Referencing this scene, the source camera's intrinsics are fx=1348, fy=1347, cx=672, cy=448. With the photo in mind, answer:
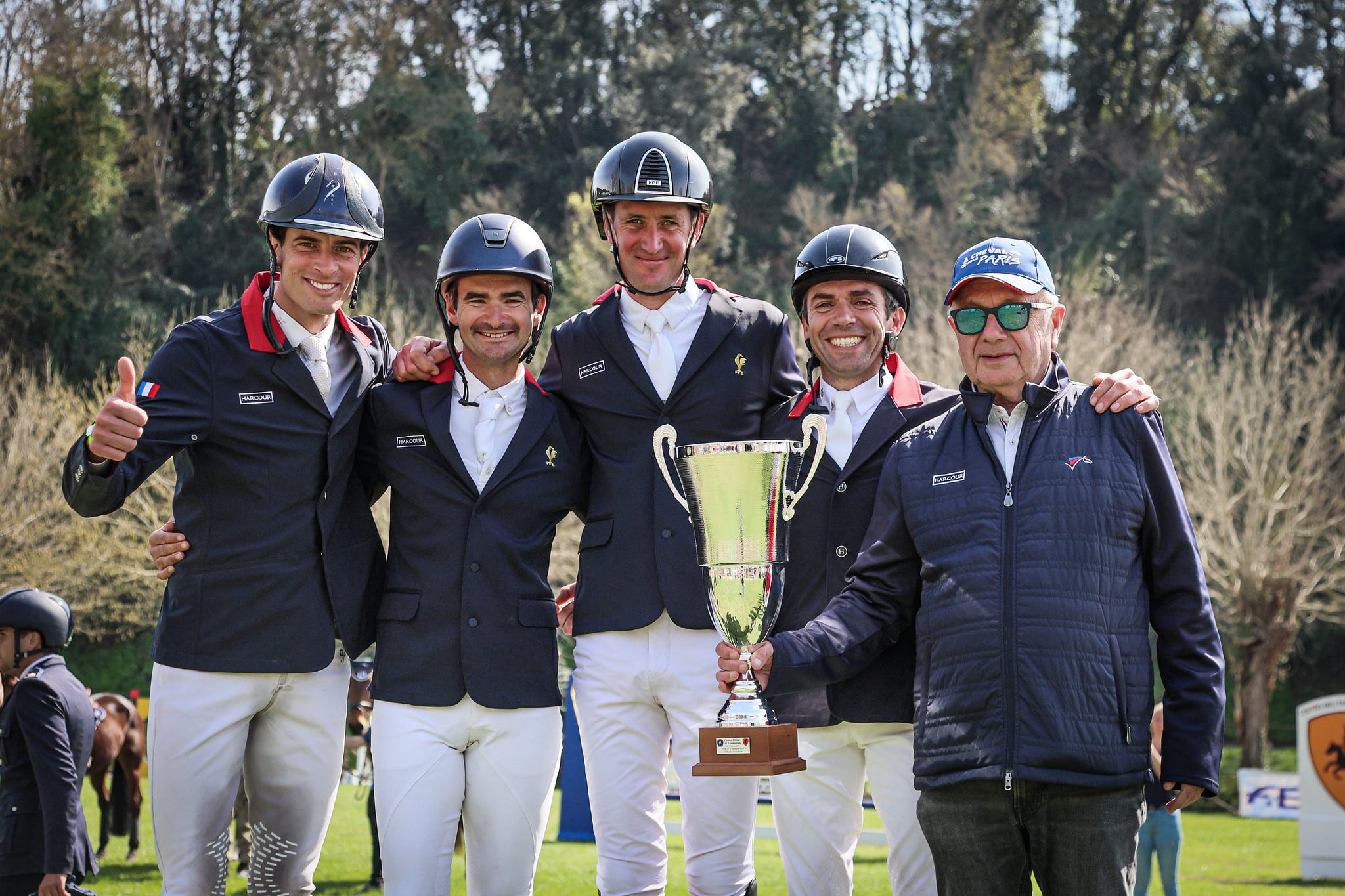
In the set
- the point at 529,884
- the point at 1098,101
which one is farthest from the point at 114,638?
the point at 1098,101

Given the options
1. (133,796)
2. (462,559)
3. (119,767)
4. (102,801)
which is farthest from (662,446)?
(102,801)

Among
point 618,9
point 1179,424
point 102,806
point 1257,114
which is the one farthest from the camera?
point 618,9

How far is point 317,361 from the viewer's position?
520 cm

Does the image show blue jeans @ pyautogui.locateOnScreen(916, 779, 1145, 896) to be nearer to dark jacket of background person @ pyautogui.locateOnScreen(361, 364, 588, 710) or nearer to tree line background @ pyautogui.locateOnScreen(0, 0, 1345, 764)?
dark jacket of background person @ pyautogui.locateOnScreen(361, 364, 588, 710)

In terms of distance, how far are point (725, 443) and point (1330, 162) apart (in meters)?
38.6

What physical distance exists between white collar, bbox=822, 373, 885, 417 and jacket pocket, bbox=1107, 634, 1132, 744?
59.8 inches

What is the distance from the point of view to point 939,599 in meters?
4.33

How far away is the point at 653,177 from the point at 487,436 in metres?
1.23

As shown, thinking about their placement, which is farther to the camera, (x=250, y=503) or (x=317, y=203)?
(x=317, y=203)

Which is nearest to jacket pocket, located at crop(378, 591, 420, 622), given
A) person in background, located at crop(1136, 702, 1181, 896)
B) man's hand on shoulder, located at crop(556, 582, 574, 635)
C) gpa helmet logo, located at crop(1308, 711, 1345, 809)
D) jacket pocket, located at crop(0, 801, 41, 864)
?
man's hand on shoulder, located at crop(556, 582, 574, 635)

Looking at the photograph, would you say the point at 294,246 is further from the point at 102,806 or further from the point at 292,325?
the point at 102,806

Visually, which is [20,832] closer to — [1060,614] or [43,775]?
[43,775]

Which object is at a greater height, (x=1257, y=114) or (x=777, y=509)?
(x=1257, y=114)

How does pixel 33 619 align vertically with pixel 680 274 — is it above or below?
below
